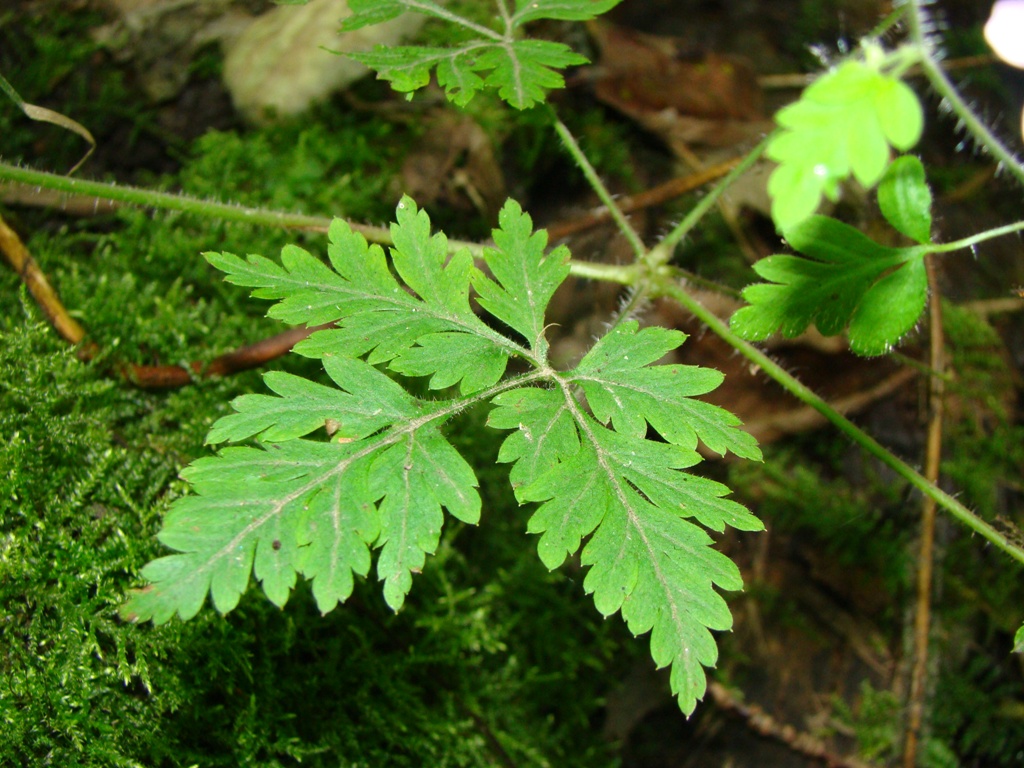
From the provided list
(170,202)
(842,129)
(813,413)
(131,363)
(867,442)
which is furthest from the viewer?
(813,413)

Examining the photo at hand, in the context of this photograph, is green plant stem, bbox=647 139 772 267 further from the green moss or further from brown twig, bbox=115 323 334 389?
brown twig, bbox=115 323 334 389

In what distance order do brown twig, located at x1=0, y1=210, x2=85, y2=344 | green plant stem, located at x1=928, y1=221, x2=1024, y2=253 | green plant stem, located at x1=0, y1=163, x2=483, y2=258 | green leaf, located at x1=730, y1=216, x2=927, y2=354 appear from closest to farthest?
green plant stem, located at x1=928, y1=221, x2=1024, y2=253 < green leaf, located at x1=730, y1=216, x2=927, y2=354 < green plant stem, located at x1=0, y1=163, x2=483, y2=258 < brown twig, located at x1=0, y1=210, x2=85, y2=344

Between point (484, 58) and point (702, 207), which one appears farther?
point (702, 207)

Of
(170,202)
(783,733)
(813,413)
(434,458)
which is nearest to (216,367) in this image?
(170,202)

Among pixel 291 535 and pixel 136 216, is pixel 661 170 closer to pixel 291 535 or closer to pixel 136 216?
pixel 136 216

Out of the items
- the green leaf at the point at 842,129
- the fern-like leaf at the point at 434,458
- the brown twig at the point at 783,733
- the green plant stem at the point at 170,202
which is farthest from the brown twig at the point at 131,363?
the brown twig at the point at 783,733

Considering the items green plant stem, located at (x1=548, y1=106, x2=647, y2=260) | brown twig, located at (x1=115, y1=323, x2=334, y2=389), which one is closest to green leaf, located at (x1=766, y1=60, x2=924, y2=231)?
green plant stem, located at (x1=548, y1=106, x2=647, y2=260)

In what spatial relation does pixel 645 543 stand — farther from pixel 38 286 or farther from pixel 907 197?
pixel 38 286
